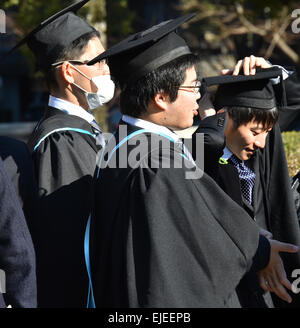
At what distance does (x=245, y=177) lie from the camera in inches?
125

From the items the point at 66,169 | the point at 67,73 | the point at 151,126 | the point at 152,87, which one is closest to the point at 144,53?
the point at 152,87

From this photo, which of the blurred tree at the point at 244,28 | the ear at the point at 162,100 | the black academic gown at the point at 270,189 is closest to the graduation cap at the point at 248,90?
the black academic gown at the point at 270,189

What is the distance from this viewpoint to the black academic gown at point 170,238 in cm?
219

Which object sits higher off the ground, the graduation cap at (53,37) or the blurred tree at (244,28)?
the blurred tree at (244,28)

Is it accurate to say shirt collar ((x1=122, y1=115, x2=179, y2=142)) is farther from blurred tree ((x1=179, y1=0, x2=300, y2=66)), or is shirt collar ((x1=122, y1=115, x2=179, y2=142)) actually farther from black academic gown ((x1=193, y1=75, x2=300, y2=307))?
blurred tree ((x1=179, y1=0, x2=300, y2=66))

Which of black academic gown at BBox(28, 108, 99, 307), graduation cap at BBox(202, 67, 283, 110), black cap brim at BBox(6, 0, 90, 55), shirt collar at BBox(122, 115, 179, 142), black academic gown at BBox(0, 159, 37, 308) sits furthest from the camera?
black cap brim at BBox(6, 0, 90, 55)

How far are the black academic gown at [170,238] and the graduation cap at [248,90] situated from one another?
3.17 feet

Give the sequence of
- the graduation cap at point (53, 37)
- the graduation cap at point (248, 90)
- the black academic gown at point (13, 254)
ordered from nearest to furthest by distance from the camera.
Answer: the black academic gown at point (13, 254)
the graduation cap at point (248, 90)
the graduation cap at point (53, 37)

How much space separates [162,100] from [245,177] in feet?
2.98

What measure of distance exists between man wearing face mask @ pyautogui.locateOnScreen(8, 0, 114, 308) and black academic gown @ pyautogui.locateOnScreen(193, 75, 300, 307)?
631mm

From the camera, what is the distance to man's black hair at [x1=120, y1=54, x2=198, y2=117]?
2.46m

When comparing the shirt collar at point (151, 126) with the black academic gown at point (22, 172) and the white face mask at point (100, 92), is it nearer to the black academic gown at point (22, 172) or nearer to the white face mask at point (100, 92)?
the black academic gown at point (22, 172)

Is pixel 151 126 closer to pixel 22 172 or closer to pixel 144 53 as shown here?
pixel 144 53

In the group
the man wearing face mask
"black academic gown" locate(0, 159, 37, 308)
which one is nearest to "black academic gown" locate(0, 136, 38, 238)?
the man wearing face mask
